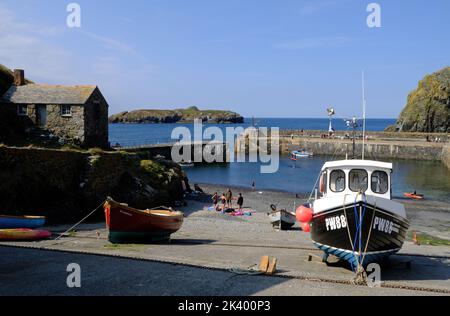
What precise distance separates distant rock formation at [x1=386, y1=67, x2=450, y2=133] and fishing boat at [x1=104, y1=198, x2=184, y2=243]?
303 ft

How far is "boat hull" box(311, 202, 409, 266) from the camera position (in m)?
14.2

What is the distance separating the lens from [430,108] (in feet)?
331

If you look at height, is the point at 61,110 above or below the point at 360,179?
above

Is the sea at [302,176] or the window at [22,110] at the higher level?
the window at [22,110]

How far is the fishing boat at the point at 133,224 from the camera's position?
19.5 meters

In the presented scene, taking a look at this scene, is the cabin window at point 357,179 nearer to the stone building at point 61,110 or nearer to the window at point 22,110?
the stone building at point 61,110

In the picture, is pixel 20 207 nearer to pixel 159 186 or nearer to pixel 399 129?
pixel 159 186

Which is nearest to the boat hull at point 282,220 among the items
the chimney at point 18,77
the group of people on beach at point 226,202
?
the group of people on beach at point 226,202

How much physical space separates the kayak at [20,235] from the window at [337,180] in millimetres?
12948

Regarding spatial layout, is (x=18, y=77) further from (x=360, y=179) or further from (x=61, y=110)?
(x=360, y=179)

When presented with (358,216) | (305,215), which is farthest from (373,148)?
(358,216)

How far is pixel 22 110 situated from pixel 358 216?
96.5 feet

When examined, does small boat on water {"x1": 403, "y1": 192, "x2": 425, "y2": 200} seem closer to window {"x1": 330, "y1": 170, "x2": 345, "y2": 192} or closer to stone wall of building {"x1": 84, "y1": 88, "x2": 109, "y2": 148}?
stone wall of building {"x1": 84, "y1": 88, "x2": 109, "y2": 148}
